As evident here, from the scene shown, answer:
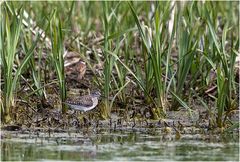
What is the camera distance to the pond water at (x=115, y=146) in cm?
654

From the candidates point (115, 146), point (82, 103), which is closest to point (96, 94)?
point (82, 103)

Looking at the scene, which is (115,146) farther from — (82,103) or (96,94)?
(96,94)

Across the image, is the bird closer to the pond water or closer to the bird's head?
the bird's head

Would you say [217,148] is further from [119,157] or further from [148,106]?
[148,106]

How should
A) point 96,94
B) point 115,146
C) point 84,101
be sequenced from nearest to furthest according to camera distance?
point 115,146
point 84,101
point 96,94

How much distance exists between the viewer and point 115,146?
702 cm

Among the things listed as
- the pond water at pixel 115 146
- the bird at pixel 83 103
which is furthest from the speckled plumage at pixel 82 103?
the pond water at pixel 115 146

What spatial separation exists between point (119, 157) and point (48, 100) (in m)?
2.74

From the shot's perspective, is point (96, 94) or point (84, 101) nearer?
point (84, 101)

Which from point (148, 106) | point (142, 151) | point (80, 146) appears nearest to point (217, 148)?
point (142, 151)

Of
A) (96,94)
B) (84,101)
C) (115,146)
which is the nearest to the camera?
(115,146)

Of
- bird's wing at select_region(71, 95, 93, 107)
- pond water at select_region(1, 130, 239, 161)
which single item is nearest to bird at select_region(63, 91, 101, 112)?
bird's wing at select_region(71, 95, 93, 107)

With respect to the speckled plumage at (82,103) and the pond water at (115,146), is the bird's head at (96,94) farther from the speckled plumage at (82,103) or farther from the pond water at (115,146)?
the pond water at (115,146)

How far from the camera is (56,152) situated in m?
6.69
